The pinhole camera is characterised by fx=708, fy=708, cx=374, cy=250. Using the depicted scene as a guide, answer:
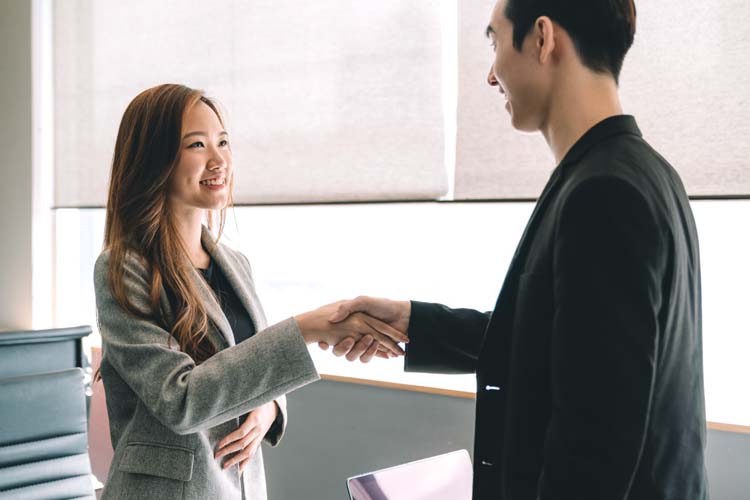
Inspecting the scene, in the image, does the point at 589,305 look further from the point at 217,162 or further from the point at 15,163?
the point at 15,163

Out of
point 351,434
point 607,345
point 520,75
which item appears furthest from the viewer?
point 351,434

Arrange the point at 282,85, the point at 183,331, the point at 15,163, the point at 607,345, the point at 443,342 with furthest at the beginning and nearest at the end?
1. the point at 15,163
2. the point at 282,85
3. the point at 443,342
4. the point at 183,331
5. the point at 607,345

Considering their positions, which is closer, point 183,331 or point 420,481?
point 183,331

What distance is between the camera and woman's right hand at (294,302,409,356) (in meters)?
1.60

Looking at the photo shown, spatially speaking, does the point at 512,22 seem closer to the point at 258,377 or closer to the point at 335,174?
the point at 258,377

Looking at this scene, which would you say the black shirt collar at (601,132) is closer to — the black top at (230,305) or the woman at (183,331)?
the woman at (183,331)

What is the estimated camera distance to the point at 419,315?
1.65 m

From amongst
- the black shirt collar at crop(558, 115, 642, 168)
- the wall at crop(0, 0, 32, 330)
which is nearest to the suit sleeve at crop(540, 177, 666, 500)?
the black shirt collar at crop(558, 115, 642, 168)

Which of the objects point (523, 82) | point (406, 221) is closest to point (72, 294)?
point (406, 221)

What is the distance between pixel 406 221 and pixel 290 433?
93cm

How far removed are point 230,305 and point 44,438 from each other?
64cm

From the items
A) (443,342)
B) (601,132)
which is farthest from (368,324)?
(601,132)

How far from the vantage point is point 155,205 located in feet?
5.33

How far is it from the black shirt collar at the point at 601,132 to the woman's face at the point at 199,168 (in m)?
0.95
